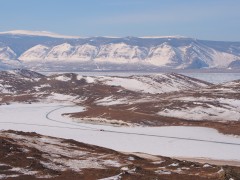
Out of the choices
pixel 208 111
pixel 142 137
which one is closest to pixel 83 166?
pixel 142 137

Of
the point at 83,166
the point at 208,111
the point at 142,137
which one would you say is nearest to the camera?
the point at 83,166

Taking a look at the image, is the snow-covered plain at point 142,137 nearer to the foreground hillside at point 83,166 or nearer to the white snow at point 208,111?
the foreground hillside at point 83,166

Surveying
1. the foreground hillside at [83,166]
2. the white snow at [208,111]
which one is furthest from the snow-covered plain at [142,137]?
the white snow at [208,111]

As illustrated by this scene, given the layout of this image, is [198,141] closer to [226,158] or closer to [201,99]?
[226,158]

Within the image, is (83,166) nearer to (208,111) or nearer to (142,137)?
(142,137)

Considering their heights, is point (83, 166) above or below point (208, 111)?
above

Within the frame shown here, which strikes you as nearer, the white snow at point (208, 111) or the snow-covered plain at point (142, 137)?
the snow-covered plain at point (142, 137)

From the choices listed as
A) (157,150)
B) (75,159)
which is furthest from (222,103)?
(75,159)
